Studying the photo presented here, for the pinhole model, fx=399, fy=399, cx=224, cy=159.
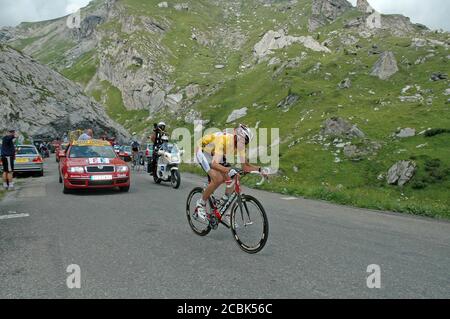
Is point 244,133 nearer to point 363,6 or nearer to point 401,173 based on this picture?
point 401,173

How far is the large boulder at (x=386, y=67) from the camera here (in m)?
70.8

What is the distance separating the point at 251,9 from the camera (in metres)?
170

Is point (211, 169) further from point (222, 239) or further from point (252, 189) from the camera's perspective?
point (252, 189)

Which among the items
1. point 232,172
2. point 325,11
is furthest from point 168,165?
point 325,11

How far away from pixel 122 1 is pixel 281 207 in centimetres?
15171

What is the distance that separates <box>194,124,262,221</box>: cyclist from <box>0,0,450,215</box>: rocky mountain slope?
724cm

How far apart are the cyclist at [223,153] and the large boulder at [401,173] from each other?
1388 inches

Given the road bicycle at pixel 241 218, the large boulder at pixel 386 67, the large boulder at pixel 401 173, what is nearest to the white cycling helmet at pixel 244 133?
the road bicycle at pixel 241 218

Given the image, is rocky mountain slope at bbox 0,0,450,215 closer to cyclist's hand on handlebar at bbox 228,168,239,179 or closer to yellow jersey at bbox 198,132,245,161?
yellow jersey at bbox 198,132,245,161

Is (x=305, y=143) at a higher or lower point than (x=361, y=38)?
lower

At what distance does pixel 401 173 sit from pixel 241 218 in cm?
3628

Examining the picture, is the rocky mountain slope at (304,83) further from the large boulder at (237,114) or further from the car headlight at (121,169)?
the car headlight at (121,169)

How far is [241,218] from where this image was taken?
23.1 feet

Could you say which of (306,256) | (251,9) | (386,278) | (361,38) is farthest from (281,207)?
(251,9)
